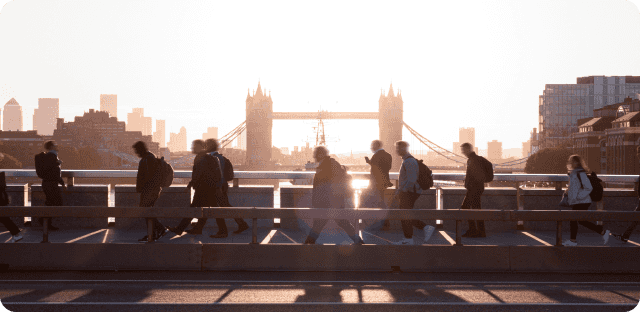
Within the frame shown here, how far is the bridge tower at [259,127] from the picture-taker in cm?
10656

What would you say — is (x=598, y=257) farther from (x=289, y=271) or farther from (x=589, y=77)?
(x=589, y=77)

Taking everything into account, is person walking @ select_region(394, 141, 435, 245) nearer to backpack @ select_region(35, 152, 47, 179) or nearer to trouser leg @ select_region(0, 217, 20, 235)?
trouser leg @ select_region(0, 217, 20, 235)

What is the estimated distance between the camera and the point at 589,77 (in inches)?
5492

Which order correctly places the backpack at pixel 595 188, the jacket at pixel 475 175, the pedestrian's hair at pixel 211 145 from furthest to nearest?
the pedestrian's hair at pixel 211 145
the jacket at pixel 475 175
the backpack at pixel 595 188

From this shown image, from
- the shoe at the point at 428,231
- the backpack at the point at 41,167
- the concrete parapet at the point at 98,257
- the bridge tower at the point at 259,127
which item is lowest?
the concrete parapet at the point at 98,257

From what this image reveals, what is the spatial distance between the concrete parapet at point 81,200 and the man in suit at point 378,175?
5.03m

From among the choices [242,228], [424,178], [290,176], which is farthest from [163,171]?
[424,178]

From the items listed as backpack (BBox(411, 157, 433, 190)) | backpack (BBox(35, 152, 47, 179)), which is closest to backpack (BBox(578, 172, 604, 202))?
backpack (BBox(411, 157, 433, 190))

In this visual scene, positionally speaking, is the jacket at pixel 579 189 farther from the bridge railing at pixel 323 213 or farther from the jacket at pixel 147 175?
the jacket at pixel 147 175

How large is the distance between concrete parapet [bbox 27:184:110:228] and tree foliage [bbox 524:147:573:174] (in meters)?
84.3

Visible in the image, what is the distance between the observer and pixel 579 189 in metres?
9.46

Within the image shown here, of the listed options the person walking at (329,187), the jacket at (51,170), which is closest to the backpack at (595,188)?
the person walking at (329,187)

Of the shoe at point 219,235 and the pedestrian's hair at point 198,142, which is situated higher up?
the pedestrian's hair at point 198,142

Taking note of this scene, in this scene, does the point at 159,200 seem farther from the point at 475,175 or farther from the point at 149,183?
the point at 475,175
